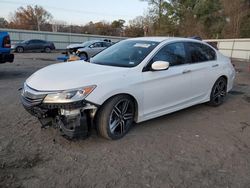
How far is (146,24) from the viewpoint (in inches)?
1753

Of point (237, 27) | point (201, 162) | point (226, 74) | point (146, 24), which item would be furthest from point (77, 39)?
point (201, 162)

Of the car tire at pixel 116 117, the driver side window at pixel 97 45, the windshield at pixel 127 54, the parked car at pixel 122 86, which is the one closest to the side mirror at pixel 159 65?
the parked car at pixel 122 86

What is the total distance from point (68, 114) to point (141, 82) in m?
1.26

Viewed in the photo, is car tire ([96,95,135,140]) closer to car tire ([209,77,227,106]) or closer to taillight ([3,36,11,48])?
car tire ([209,77,227,106])

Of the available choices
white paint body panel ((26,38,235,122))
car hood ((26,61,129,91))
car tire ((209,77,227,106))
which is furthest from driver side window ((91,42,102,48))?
car hood ((26,61,129,91))

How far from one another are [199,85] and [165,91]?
115 cm

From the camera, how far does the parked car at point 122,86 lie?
3.41m

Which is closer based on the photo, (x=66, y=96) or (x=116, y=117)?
(x=66, y=96)

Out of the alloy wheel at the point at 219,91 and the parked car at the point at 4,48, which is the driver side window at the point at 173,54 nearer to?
the alloy wheel at the point at 219,91

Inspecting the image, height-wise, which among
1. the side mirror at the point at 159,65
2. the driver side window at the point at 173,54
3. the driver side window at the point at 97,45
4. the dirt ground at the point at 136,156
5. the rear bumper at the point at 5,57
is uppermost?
the driver side window at the point at 173,54

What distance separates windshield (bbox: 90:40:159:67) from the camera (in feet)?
13.9

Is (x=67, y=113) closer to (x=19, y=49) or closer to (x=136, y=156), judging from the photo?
(x=136, y=156)

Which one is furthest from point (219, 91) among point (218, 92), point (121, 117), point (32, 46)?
point (32, 46)

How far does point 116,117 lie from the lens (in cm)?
385
